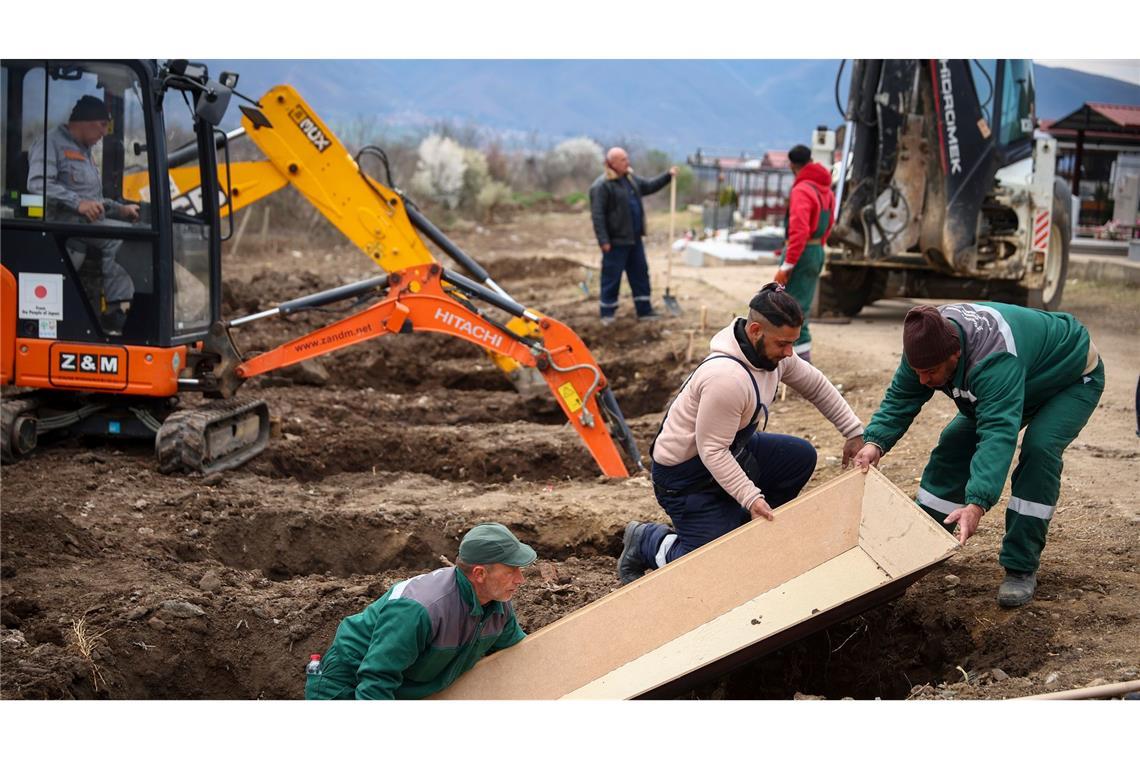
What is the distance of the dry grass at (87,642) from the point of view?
5031 mm

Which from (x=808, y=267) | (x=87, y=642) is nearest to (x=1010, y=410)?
(x=87, y=642)

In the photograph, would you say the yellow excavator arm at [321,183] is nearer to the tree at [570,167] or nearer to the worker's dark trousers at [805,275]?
the worker's dark trousers at [805,275]

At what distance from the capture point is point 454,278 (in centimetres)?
804

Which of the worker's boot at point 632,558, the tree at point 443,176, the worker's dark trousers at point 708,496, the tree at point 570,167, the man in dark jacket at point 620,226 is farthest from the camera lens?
the tree at point 570,167

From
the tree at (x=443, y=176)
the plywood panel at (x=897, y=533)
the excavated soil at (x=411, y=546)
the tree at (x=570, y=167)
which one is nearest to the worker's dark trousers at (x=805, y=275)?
the excavated soil at (x=411, y=546)

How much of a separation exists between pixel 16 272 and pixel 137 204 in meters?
0.96

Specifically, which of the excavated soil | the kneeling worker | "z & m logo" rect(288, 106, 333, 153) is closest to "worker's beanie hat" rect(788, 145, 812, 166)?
the excavated soil

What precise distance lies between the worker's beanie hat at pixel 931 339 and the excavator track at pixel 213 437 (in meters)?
4.97

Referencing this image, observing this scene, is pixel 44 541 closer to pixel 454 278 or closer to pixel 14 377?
pixel 14 377

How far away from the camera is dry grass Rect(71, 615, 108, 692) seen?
198 inches

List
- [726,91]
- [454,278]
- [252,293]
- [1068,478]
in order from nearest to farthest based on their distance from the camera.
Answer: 1. [1068,478]
2. [454,278]
3. [252,293]
4. [726,91]

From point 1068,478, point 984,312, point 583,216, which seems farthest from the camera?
point 583,216

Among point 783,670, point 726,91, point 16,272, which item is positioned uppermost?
point 726,91

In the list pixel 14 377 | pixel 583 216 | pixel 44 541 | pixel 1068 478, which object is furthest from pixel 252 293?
pixel 583 216
